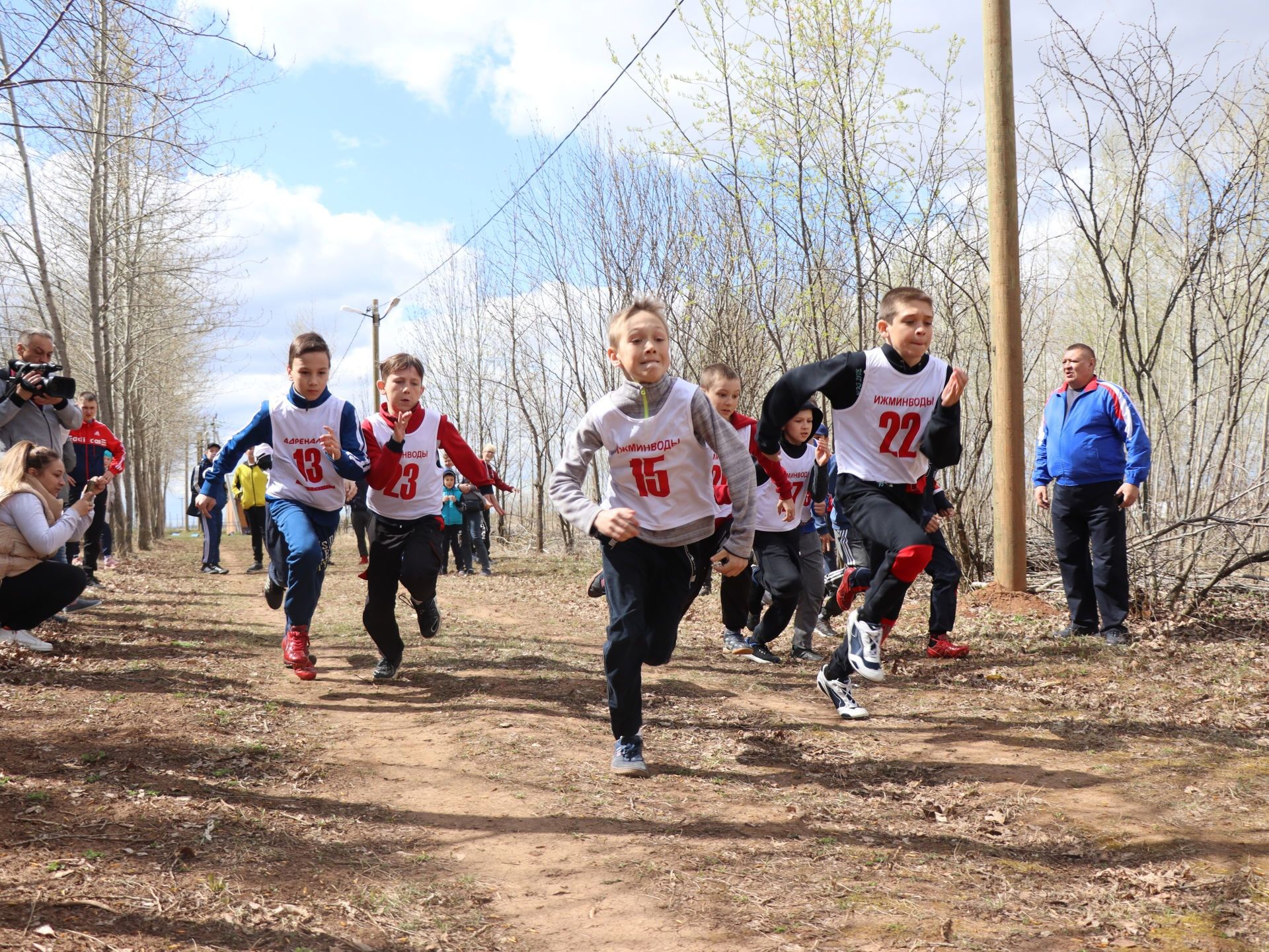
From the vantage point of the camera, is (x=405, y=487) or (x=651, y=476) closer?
(x=651, y=476)

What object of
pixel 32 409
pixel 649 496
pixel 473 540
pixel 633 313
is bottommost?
pixel 473 540

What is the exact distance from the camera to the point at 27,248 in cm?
1524

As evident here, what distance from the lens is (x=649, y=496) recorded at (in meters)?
4.44

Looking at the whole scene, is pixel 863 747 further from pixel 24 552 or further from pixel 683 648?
pixel 24 552

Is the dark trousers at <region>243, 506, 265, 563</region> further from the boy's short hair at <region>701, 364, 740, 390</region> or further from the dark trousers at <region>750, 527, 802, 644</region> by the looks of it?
the boy's short hair at <region>701, 364, 740, 390</region>

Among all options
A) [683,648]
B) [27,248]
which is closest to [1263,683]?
[683,648]

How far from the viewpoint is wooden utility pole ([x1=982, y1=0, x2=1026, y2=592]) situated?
8.55 meters

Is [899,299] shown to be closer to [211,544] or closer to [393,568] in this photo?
[393,568]

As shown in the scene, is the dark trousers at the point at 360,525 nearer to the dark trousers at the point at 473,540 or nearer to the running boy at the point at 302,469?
the dark trousers at the point at 473,540

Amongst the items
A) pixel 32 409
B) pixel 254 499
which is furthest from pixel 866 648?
pixel 254 499

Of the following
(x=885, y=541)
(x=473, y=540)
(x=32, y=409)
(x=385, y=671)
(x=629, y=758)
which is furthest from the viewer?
(x=473, y=540)

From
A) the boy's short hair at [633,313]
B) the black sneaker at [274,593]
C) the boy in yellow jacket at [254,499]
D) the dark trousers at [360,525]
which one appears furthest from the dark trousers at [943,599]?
the boy in yellow jacket at [254,499]

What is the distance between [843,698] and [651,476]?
184cm

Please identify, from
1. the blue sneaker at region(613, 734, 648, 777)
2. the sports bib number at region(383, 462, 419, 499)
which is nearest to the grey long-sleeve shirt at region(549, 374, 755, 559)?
the blue sneaker at region(613, 734, 648, 777)
